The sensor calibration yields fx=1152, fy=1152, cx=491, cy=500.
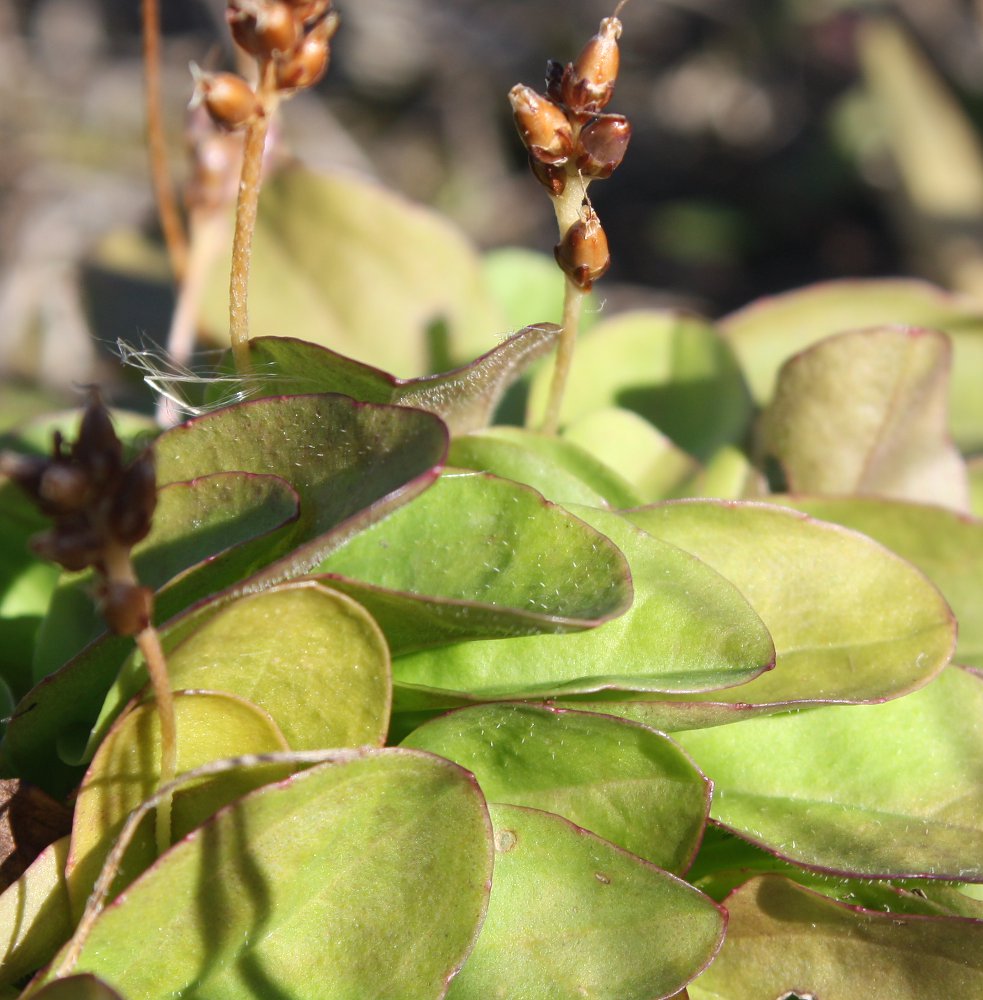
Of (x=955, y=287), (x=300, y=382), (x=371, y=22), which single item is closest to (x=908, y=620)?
(x=300, y=382)

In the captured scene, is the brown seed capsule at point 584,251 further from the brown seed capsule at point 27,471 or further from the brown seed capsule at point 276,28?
the brown seed capsule at point 27,471

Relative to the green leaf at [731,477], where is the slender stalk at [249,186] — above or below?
above

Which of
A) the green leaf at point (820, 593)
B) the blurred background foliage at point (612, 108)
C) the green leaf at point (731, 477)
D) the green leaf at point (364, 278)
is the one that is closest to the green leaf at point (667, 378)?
the green leaf at point (731, 477)

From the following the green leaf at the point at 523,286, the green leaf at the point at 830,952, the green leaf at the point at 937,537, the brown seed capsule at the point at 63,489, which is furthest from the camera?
the green leaf at the point at 523,286

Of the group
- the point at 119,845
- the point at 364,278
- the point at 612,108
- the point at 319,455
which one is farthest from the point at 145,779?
the point at 612,108

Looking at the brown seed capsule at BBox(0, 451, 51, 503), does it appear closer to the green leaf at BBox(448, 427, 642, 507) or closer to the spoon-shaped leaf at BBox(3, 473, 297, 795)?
the spoon-shaped leaf at BBox(3, 473, 297, 795)

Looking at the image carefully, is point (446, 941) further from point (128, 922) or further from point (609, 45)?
point (609, 45)

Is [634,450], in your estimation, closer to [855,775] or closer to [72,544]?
[855,775]
